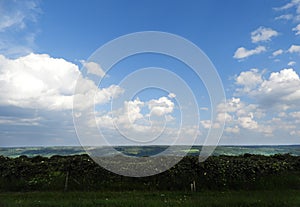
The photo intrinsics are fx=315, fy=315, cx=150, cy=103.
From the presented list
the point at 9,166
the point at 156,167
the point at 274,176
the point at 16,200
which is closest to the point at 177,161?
the point at 156,167

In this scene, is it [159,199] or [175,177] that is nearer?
[159,199]

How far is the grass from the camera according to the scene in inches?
493

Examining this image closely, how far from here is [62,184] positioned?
17.4 meters

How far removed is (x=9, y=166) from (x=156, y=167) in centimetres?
885

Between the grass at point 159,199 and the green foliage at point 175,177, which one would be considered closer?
the grass at point 159,199

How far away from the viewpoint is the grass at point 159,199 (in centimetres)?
1252

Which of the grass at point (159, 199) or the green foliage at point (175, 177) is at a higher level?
the green foliage at point (175, 177)

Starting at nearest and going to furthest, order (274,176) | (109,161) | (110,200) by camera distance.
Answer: (110,200), (274,176), (109,161)

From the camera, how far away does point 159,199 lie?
13.7 m

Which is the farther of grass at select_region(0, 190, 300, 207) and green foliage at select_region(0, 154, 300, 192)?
green foliage at select_region(0, 154, 300, 192)

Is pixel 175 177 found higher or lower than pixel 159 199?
higher

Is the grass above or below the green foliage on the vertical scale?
below

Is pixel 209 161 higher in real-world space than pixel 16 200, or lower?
higher

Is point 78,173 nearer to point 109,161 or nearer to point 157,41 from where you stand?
point 109,161
